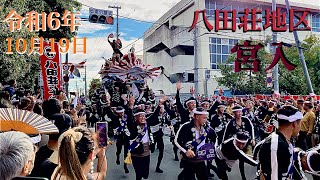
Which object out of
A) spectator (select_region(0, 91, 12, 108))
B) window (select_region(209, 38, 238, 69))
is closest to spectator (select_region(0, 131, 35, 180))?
spectator (select_region(0, 91, 12, 108))

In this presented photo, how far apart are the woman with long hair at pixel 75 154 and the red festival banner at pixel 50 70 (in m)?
8.85

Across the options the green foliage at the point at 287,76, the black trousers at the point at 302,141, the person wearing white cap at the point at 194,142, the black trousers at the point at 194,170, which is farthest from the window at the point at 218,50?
the black trousers at the point at 194,170

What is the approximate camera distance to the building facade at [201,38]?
33.6m

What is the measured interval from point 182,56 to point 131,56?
2593 cm

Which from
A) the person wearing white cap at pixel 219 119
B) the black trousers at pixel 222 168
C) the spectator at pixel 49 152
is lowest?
the black trousers at pixel 222 168

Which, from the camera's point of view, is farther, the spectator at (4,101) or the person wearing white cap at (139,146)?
the person wearing white cap at (139,146)

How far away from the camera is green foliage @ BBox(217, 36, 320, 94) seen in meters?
26.8

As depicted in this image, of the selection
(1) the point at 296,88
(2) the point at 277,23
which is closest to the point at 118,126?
(2) the point at 277,23

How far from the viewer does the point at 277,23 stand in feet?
51.4

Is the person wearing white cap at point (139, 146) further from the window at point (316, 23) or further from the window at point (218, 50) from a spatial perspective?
the window at point (316, 23)

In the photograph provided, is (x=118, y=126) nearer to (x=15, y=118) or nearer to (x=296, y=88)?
(x=15, y=118)

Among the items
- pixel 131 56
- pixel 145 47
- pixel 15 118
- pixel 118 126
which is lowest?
pixel 118 126

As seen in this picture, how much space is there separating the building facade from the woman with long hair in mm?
29293

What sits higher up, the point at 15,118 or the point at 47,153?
the point at 15,118
